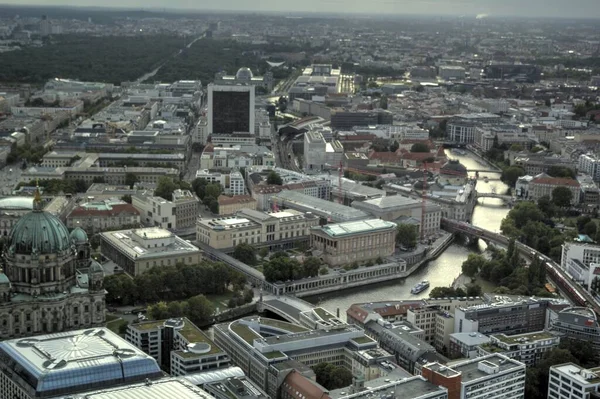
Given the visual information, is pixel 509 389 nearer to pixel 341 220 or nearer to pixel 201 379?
pixel 201 379

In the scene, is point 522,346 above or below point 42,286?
below

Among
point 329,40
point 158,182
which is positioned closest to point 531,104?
point 158,182

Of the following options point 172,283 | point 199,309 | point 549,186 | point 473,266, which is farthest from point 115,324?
point 549,186

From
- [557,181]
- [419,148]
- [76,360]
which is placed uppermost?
[76,360]

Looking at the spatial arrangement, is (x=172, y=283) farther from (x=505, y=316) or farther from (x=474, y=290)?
(x=505, y=316)

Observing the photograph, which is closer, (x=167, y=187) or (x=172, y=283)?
(x=172, y=283)

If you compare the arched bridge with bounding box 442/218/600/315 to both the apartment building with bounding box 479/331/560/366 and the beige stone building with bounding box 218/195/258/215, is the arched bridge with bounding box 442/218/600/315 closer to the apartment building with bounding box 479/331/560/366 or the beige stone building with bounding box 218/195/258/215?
the apartment building with bounding box 479/331/560/366

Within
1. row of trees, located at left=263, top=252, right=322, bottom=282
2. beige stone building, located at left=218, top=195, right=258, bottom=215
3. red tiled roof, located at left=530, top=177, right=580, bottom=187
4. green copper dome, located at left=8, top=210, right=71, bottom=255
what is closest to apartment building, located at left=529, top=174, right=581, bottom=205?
red tiled roof, located at left=530, top=177, right=580, bottom=187

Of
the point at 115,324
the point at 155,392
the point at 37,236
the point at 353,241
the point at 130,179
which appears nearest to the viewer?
the point at 155,392
